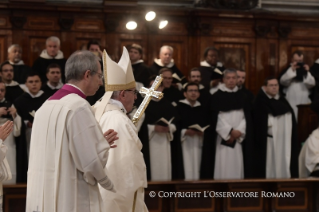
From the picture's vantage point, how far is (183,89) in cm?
959

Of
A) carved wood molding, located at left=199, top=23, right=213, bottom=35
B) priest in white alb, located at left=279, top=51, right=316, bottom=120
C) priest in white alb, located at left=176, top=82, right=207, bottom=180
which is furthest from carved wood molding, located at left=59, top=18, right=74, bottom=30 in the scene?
priest in white alb, located at left=279, top=51, right=316, bottom=120

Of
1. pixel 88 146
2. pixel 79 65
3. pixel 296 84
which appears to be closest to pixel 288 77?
pixel 296 84

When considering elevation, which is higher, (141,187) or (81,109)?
(81,109)

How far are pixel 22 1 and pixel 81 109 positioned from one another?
281 inches

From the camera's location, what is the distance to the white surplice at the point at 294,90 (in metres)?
10.8

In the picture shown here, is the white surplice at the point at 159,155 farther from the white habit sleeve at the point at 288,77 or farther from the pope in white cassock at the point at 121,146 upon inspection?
the pope in white cassock at the point at 121,146

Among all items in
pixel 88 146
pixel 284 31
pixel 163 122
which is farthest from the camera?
pixel 284 31

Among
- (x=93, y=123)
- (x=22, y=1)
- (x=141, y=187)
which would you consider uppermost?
(x=22, y=1)

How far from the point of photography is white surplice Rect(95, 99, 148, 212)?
507cm

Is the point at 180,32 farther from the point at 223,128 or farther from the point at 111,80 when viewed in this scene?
the point at 111,80

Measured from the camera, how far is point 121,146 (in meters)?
5.12

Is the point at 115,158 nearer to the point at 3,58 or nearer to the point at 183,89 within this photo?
the point at 183,89

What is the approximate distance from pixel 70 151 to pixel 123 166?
37.8 inches

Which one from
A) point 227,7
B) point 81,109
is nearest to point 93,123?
point 81,109
